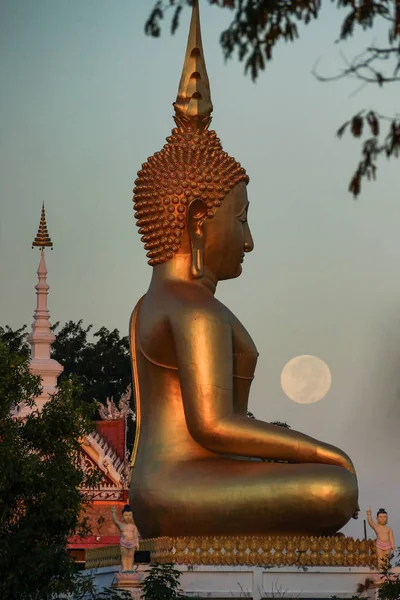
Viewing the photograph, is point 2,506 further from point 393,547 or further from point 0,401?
point 393,547

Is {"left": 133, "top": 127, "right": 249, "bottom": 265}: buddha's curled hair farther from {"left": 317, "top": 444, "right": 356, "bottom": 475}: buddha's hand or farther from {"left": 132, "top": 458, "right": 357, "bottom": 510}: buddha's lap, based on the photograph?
{"left": 317, "top": 444, "right": 356, "bottom": 475}: buddha's hand

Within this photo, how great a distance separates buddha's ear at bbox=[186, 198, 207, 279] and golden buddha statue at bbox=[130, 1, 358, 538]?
12 millimetres

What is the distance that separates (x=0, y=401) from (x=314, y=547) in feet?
13.7

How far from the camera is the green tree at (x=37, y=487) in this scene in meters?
14.8

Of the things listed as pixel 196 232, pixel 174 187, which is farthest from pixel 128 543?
pixel 174 187

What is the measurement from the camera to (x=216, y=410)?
17422 millimetres

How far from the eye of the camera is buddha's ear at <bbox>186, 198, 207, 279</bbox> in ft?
59.6

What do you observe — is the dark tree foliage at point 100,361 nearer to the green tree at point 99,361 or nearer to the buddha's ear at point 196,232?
the green tree at point 99,361

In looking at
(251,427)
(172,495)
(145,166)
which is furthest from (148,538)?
(145,166)

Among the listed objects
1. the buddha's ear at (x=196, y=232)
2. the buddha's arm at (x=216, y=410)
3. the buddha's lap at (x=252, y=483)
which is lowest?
the buddha's lap at (x=252, y=483)

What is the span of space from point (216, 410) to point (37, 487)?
2.94m

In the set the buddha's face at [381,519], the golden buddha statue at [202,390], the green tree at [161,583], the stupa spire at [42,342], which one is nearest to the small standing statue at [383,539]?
the buddha's face at [381,519]

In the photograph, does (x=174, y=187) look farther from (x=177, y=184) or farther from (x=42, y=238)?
(x=42, y=238)

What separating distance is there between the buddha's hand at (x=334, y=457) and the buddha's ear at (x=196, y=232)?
2.66 m
